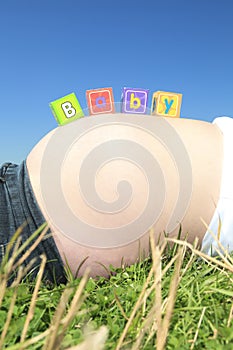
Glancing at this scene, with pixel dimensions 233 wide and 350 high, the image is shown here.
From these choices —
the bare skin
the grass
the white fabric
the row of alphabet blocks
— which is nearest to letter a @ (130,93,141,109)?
the row of alphabet blocks

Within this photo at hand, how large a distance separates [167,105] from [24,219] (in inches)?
18.8

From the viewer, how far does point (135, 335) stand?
729 mm

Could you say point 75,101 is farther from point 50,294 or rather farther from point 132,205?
point 50,294

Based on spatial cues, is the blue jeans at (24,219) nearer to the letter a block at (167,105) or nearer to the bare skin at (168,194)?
the bare skin at (168,194)

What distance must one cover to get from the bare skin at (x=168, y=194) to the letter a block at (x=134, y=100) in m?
0.10

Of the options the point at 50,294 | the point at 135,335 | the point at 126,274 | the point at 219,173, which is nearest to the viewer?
the point at 135,335

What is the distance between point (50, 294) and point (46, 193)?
289mm

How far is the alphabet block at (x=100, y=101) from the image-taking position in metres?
1.31

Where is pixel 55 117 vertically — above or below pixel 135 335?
above

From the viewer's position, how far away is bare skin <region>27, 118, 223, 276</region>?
1.19 m

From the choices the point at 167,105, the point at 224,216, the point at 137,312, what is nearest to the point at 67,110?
the point at 167,105

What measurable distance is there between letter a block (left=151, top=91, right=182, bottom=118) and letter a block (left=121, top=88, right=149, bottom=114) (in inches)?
1.3

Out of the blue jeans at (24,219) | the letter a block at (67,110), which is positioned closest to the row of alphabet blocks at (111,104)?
the letter a block at (67,110)

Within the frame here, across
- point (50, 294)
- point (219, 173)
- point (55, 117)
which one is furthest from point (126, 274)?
point (55, 117)
